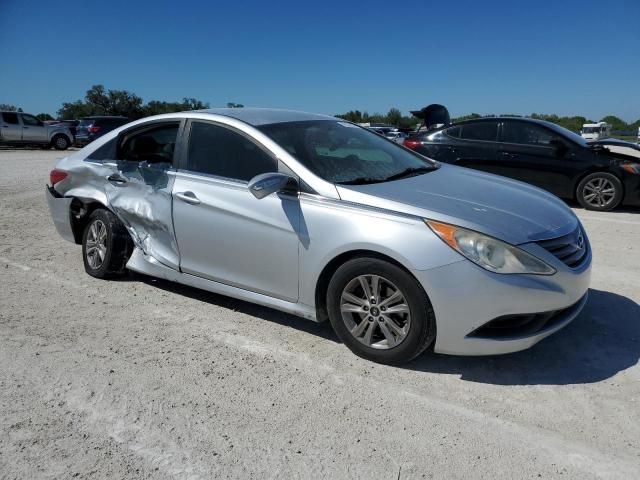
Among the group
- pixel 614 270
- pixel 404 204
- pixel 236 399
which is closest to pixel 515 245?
pixel 404 204

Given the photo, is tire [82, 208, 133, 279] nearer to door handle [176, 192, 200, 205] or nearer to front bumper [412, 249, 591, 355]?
door handle [176, 192, 200, 205]

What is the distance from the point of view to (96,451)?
2.42 m

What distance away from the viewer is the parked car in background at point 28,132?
2266cm

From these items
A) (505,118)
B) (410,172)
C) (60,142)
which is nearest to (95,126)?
(60,142)

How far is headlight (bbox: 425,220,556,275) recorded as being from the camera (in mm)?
2830

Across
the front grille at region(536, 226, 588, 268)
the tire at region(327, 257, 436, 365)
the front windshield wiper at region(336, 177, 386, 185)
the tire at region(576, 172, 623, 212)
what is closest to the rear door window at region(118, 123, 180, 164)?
the front windshield wiper at region(336, 177, 386, 185)

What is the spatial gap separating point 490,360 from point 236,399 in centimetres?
157

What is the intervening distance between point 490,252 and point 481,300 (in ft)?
0.87

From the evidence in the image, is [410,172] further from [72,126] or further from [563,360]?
[72,126]

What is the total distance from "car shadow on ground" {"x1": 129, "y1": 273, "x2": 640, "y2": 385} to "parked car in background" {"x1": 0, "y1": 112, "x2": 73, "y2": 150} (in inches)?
913

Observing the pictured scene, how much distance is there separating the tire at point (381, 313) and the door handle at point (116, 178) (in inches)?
87.7

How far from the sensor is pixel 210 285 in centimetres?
390

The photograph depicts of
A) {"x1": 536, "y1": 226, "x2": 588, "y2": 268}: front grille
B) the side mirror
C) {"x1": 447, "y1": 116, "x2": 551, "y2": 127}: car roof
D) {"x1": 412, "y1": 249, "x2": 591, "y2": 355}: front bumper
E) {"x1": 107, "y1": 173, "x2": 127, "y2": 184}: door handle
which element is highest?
{"x1": 447, "y1": 116, "x2": 551, "y2": 127}: car roof

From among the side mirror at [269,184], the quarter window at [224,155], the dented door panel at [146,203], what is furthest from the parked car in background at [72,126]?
the side mirror at [269,184]
